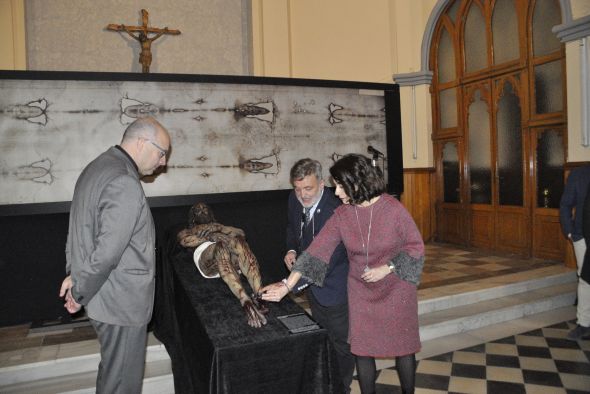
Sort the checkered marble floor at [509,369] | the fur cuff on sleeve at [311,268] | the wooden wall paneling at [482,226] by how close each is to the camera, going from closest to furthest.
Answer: the fur cuff on sleeve at [311,268]
the checkered marble floor at [509,369]
the wooden wall paneling at [482,226]

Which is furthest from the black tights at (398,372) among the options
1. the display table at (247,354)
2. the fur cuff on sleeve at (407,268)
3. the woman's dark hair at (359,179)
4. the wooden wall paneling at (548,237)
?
the wooden wall paneling at (548,237)

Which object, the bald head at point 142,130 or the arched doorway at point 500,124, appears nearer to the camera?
the bald head at point 142,130

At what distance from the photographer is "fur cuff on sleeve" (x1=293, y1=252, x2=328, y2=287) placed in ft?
7.79

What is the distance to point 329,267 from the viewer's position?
2617 mm

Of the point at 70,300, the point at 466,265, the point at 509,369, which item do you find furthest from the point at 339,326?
the point at 466,265

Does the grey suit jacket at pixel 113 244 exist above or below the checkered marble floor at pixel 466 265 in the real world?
above

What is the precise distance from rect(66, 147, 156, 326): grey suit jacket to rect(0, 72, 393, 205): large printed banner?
207 cm

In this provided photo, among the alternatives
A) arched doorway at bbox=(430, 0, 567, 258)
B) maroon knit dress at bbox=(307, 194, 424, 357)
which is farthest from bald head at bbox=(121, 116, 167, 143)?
arched doorway at bbox=(430, 0, 567, 258)

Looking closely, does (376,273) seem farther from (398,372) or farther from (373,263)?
(398,372)

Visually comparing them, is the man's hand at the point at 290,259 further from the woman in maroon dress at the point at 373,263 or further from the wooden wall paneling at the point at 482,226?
the wooden wall paneling at the point at 482,226

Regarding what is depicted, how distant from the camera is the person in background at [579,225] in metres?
3.97

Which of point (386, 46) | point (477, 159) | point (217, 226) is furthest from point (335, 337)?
point (386, 46)

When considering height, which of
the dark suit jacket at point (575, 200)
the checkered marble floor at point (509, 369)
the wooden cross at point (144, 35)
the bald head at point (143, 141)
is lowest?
the checkered marble floor at point (509, 369)

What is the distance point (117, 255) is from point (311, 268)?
967mm
